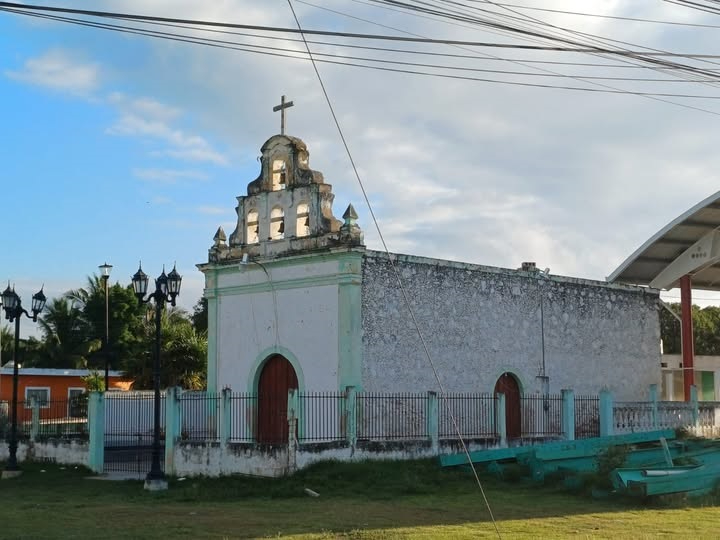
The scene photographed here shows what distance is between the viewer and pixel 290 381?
22.5 m

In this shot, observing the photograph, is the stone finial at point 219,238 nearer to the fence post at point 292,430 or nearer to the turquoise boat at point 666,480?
the fence post at point 292,430

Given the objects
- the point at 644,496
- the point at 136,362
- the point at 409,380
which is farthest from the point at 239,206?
the point at 136,362

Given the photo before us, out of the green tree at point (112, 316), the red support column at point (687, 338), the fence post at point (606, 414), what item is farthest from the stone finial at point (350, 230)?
the green tree at point (112, 316)

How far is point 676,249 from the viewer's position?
2770cm

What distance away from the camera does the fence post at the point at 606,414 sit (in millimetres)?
24172

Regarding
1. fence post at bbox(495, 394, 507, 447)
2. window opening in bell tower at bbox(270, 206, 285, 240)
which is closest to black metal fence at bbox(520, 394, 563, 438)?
fence post at bbox(495, 394, 507, 447)

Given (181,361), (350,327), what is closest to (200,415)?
(350,327)

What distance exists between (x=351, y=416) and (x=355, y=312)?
7.72 ft

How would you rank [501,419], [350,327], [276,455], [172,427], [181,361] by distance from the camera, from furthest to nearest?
1. [181,361]
2. [501,419]
3. [350,327]
4. [172,427]
5. [276,455]

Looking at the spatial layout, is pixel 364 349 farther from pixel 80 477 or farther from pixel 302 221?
pixel 80 477

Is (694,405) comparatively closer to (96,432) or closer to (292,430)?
(292,430)

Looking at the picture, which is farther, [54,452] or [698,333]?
[698,333]

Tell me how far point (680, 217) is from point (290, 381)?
1069 cm

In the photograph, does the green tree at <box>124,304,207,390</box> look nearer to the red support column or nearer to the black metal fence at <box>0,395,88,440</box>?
the black metal fence at <box>0,395,88,440</box>
